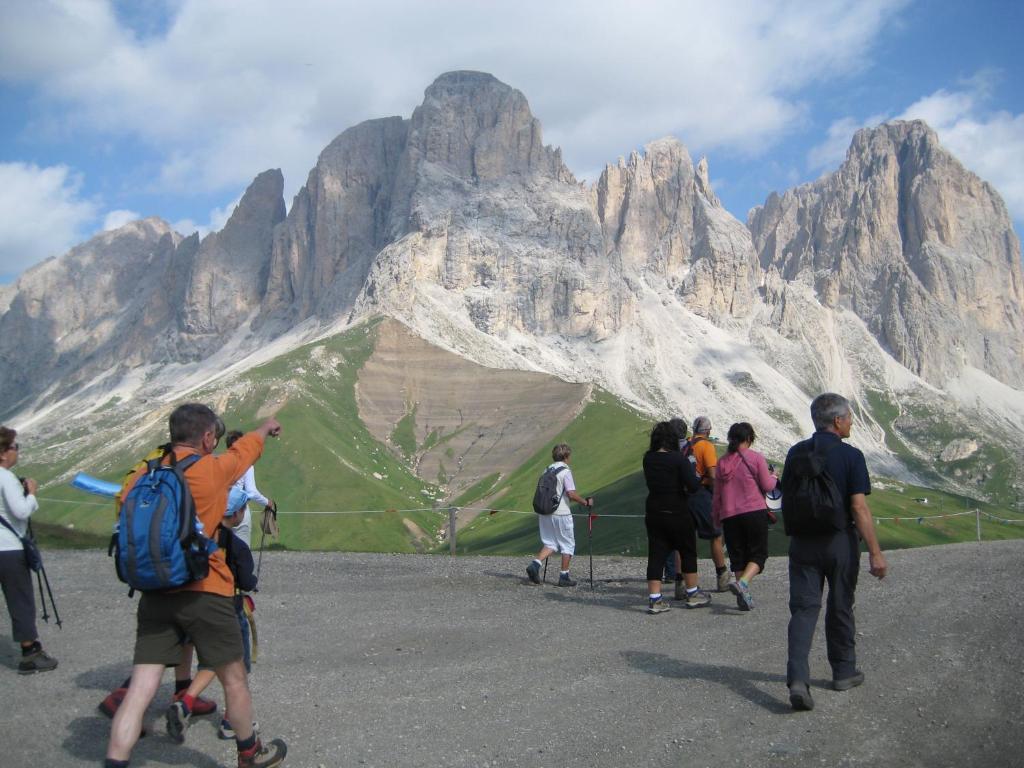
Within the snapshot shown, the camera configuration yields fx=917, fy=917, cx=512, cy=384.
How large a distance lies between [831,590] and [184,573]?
6.76m

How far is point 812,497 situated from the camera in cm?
994

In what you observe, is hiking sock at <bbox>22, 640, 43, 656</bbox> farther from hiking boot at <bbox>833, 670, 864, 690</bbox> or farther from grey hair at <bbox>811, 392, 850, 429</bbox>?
grey hair at <bbox>811, 392, 850, 429</bbox>

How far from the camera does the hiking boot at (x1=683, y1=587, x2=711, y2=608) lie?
1552 cm

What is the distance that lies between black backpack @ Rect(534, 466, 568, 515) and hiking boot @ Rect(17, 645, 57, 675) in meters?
9.10

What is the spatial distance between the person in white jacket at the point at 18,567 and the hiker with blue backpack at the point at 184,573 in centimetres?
404

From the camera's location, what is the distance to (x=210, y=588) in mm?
8008

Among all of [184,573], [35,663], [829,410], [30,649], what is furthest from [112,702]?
[829,410]

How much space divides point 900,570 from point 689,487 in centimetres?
597

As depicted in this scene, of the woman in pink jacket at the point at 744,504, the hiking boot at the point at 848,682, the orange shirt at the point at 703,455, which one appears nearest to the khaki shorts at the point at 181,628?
the hiking boot at the point at 848,682

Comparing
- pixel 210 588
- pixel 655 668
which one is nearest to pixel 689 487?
pixel 655 668

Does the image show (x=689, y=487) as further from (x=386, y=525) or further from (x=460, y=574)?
(x=386, y=525)

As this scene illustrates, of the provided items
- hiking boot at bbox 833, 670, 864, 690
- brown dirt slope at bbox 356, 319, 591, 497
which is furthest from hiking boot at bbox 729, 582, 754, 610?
brown dirt slope at bbox 356, 319, 591, 497

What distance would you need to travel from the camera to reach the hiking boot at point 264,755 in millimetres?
7945

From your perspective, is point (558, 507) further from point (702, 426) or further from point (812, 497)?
point (812, 497)
